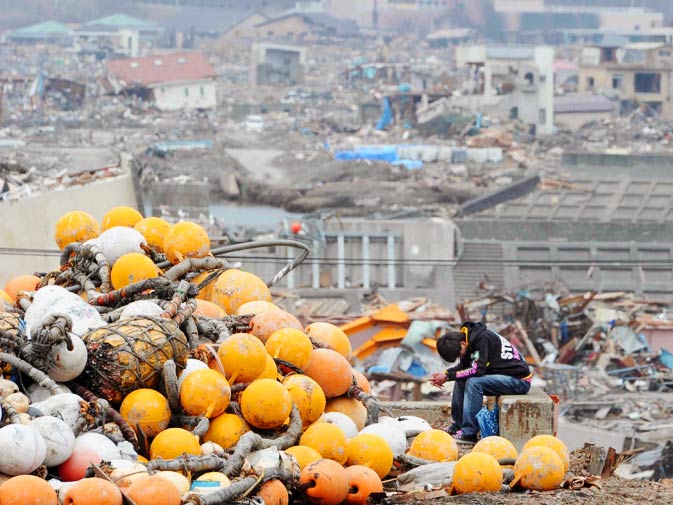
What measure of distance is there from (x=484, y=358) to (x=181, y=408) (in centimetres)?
227

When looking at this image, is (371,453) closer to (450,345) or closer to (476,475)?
(476,475)

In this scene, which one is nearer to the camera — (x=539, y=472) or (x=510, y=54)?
(x=539, y=472)

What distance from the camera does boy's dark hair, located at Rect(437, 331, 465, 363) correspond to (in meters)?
9.47

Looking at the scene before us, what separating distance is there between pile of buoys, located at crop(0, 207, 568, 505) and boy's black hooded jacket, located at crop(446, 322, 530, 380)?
53 centimetres

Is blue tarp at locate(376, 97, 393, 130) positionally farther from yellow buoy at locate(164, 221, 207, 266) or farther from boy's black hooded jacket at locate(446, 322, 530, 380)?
boy's black hooded jacket at locate(446, 322, 530, 380)

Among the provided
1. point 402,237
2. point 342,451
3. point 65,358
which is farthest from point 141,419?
point 402,237

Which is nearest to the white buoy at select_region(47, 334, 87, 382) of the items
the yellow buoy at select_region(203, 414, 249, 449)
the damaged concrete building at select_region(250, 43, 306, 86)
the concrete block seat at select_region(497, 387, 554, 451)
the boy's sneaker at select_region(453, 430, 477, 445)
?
the yellow buoy at select_region(203, 414, 249, 449)

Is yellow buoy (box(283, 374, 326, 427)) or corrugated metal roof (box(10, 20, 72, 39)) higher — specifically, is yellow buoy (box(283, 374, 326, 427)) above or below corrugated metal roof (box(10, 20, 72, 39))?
below

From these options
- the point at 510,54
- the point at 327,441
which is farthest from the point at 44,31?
the point at 327,441

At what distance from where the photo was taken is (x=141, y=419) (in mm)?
7938

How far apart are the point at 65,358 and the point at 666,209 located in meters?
34.7

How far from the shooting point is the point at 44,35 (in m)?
120

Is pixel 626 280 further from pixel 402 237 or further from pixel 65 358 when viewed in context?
pixel 65 358

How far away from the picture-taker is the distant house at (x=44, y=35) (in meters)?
118
